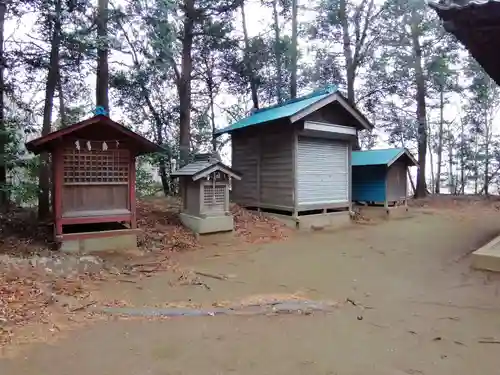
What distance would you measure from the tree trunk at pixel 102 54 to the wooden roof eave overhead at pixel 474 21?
7747mm

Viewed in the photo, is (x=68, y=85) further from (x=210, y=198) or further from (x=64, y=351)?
(x=64, y=351)

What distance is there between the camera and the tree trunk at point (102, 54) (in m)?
9.27

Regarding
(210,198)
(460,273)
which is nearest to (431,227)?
(460,273)

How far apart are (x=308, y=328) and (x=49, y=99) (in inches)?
347

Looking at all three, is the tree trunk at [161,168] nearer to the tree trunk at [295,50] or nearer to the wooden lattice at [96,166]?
the tree trunk at [295,50]

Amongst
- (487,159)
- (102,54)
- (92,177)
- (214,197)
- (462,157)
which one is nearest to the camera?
(92,177)

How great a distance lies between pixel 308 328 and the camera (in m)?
4.02

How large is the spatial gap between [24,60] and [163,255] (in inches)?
250

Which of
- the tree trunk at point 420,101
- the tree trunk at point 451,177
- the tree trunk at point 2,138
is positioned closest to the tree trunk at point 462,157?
the tree trunk at point 451,177

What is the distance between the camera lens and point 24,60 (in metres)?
9.70

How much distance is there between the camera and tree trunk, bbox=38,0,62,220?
8.89m

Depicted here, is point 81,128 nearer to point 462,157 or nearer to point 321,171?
point 321,171

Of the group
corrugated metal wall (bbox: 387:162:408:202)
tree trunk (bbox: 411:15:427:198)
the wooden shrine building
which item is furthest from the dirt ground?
tree trunk (bbox: 411:15:427:198)

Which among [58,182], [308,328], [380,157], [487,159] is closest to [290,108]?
[380,157]
